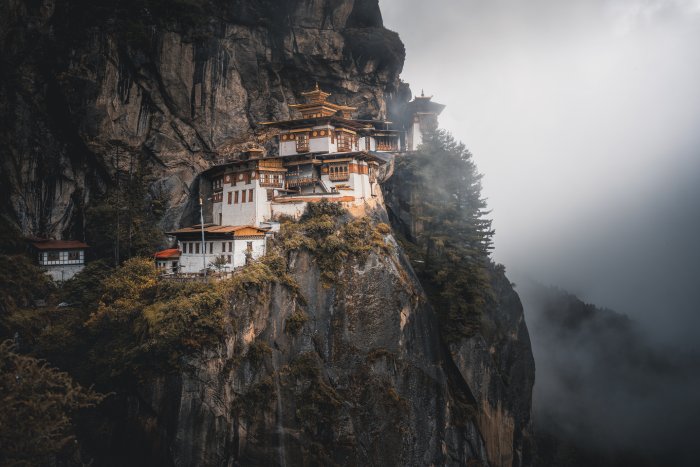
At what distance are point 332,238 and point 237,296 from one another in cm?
871

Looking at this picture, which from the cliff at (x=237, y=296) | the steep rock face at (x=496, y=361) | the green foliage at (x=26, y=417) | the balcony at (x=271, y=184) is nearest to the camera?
the green foliage at (x=26, y=417)

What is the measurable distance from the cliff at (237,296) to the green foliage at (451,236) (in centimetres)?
161

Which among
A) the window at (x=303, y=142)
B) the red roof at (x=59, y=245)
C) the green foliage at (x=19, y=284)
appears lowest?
the green foliage at (x=19, y=284)

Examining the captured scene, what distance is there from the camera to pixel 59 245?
1511 inches

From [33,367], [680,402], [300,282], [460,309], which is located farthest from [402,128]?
[680,402]

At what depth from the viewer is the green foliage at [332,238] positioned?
37.3 metres

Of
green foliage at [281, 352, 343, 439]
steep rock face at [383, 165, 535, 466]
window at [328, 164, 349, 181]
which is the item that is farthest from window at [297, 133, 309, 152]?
green foliage at [281, 352, 343, 439]

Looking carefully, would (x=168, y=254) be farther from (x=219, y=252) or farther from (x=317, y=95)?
(x=317, y=95)

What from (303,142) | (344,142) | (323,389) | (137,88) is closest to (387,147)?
(344,142)

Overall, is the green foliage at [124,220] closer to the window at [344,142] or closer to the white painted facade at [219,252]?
the white painted facade at [219,252]

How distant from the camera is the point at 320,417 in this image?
3359cm

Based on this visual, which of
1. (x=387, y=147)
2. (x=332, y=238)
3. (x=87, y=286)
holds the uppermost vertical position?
(x=387, y=147)

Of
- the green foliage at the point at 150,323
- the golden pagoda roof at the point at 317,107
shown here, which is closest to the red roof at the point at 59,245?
the green foliage at the point at 150,323

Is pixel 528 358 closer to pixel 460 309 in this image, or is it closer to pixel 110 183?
pixel 460 309
